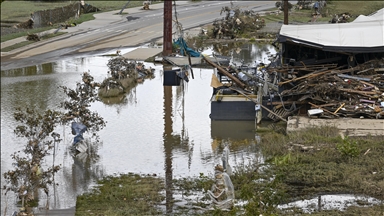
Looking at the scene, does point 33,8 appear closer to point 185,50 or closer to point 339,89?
point 185,50

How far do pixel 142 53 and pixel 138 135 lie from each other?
18.8 meters

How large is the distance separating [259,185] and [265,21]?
37529 mm

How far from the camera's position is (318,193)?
736 inches

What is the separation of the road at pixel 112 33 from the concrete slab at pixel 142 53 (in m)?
2.33

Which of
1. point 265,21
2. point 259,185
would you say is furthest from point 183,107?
point 265,21

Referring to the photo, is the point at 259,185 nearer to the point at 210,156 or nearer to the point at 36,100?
the point at 210,156

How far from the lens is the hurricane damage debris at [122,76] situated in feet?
110

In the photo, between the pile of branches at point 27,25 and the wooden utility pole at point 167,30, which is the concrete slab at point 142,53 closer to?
the wooden utility pole at point 167,30

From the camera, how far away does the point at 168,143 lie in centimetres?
2536

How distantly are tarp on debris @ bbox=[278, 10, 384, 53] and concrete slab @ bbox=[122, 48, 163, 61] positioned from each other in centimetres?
1503

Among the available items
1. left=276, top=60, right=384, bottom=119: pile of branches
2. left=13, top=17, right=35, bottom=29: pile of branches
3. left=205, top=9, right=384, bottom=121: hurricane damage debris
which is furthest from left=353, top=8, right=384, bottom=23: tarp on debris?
left=13, top=17, right=35, bottom=29: pile of branches

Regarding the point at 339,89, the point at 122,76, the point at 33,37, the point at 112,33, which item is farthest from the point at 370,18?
the point at 33,37

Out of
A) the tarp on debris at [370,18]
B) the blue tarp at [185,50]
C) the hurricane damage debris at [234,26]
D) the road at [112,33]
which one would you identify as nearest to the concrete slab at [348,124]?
the tarp on debris at [370,18]

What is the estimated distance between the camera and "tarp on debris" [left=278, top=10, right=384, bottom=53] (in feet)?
91.8
